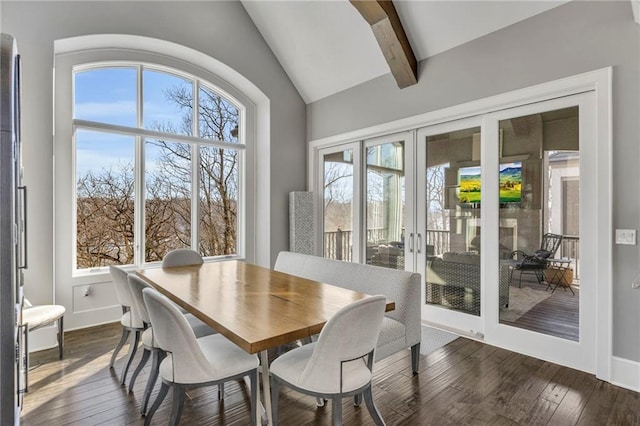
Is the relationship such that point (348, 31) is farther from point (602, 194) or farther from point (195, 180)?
point (602, 194)

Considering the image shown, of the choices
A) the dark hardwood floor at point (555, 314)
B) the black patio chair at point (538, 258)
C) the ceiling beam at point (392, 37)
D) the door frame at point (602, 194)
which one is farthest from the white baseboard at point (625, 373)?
the ceiling beam at point (392, 37)

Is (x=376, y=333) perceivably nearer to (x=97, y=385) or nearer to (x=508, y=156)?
(x=97, y=385)

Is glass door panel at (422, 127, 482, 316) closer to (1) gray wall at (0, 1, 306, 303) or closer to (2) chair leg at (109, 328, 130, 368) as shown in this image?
(1) gray wall at (0, 1, 306, 303)

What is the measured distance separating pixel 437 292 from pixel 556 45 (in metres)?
2.69

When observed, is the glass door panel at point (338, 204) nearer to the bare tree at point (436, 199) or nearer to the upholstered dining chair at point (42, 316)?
the bare tree at point (436, 199)

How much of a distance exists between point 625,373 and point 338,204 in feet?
11.8

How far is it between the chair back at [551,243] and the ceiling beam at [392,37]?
2196 mm

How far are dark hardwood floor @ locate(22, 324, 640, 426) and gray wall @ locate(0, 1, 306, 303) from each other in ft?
4.26

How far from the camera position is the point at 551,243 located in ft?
9.89

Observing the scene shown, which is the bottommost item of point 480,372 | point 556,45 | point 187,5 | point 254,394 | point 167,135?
point 480,372

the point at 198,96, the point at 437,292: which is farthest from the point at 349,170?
the point at 198,96

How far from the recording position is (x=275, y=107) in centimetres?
519

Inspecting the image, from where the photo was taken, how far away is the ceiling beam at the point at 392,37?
3396 millimetres

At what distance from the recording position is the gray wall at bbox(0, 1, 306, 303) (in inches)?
130
